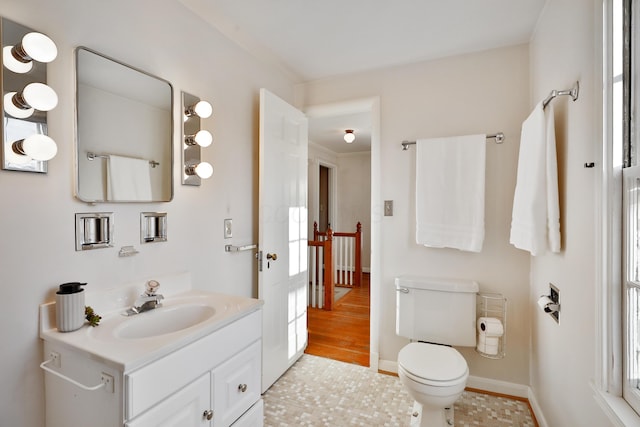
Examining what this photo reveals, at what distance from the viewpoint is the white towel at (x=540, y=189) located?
1.46 meters

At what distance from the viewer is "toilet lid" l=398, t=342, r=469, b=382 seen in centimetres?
161

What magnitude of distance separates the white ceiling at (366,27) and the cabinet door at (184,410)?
1.86 meters

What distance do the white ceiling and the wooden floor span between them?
2.38 metres

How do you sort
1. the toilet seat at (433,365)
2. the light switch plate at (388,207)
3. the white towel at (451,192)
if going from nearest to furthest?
the toilet seat at (433,365)
the white towel at (451,192)
the light switch plate at (388,207)

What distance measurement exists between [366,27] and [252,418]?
2.23m

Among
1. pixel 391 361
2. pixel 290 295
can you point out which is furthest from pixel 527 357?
pixel 290 295

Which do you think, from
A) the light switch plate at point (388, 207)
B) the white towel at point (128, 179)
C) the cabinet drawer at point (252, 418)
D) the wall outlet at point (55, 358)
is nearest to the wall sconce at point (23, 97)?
the white towel at point (128, 179)

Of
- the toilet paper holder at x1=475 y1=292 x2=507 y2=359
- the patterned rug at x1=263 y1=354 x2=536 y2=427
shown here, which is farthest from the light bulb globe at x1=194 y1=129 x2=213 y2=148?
the toilet paper holder at x1=475 y1=292 x2=507 y2=359

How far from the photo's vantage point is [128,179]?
1409 millimetres

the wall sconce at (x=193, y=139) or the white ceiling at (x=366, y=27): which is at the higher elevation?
the white ceiling at (x=366, y=27)

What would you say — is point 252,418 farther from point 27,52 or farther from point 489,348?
point 27,52

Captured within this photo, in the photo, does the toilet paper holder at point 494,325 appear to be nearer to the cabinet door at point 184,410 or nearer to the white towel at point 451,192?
the white towel at point 451,192

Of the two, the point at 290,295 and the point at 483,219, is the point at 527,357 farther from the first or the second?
the point at 290,295

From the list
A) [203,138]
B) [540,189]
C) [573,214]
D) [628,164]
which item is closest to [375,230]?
[540,189]
